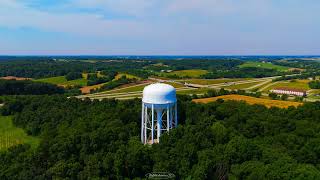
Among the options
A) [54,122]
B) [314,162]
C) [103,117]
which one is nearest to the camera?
[314,162]

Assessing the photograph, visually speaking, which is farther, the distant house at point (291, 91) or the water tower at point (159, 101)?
the distant house at point (291, 91)

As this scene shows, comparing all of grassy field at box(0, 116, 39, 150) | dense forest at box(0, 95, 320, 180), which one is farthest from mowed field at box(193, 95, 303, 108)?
grassy field at box(0, 116, 39, 150)

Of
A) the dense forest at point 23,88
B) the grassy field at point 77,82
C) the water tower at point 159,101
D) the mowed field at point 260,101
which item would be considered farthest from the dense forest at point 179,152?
the grassy field at point 77,82

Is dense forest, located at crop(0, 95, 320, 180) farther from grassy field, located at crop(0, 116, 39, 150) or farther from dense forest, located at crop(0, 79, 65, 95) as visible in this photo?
dense forest, located at crop(0, 79, 65, 95)

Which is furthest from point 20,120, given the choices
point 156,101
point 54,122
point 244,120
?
point 244,120

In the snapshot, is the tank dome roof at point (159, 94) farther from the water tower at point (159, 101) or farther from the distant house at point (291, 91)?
the distant house at point (291, 91)

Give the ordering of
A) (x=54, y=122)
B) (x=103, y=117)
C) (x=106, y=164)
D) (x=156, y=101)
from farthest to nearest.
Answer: (x=54, y=122), (x=103, y=117), (x=156, y=101), (x=106, y=164)

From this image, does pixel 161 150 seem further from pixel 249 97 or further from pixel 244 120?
pixel 249 97
